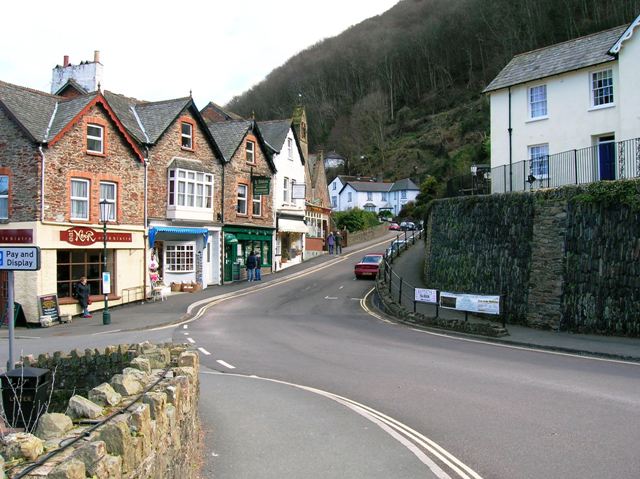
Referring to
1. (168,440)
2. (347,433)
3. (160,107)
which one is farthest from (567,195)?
(160,107)

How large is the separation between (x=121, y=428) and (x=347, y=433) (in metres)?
4.56

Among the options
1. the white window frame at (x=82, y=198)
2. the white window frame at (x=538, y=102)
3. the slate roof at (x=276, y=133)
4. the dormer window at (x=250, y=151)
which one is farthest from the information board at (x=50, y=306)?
the white window frame at (x=538, y=102)

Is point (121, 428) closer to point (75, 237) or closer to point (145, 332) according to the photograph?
point (145, 332)

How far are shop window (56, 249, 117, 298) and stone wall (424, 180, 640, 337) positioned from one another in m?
16.6

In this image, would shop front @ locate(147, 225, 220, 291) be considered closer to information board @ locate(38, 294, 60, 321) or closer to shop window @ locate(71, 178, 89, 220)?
shop window @ locate(71, 178, 89, 220)

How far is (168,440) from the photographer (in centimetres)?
562

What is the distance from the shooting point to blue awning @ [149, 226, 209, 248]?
94.9 feet

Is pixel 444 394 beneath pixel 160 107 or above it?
beneath

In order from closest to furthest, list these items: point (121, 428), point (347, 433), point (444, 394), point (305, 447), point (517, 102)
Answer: point (121, 428) → point (305, 447) → point (347, 433) → point (444, 394) → point (517, 102)

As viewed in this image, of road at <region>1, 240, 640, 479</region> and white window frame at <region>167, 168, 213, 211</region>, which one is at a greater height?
white window frame at <region>167, 168, 213, 211</region>

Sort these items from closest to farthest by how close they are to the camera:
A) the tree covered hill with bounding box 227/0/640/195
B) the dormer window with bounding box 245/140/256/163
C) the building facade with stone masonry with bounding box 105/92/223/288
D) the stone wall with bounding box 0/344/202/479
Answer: the stone wall with bounding box 0/344/202/479 < the building facade with stone masonry with bounding box 105/92/223/288 < the dormer window with bounding box 245/140/256/163 < the tree covered hill with bounding box 227/0/640/195

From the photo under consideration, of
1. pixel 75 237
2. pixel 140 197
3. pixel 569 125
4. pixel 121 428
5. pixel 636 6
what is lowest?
pixel 121 428

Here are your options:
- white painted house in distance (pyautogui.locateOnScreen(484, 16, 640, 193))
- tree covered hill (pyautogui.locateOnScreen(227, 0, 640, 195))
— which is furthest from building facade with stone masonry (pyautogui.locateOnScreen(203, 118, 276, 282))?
tree covered hill (pyautogui.locateOnScreen(227, 0, 640, 195))

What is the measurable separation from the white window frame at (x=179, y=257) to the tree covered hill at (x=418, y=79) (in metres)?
48.0
